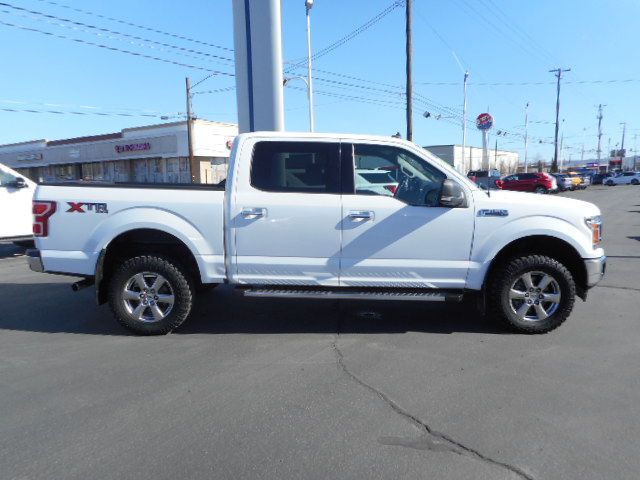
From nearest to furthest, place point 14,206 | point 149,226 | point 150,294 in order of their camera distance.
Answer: point 149,226, point 150,294, point 14,206

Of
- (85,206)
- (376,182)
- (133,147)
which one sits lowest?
(85,206)

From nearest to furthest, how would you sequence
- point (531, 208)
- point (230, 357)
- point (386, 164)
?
point (230, 357), point (531, 208), point (386, 164)

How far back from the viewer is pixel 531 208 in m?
4.86

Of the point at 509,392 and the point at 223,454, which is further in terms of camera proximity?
the point at 509,392

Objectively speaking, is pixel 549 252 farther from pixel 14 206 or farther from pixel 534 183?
pixel 534 183

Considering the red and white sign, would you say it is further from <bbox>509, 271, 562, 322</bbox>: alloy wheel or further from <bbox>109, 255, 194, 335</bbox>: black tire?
<bbox>109, 255, 194, 335</bbox>: black tire

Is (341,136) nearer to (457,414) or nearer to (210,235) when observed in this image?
(210,235)

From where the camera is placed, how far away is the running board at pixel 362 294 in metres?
4.91

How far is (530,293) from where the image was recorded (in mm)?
4992

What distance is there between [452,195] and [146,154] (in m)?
44.7

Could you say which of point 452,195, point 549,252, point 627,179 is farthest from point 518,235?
point 627,179

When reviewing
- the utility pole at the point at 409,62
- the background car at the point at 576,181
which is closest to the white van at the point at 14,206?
the utility pole at the point at 409,62

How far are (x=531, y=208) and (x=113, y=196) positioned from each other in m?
4.21

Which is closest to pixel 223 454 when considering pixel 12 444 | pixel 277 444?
pixel 277 444
